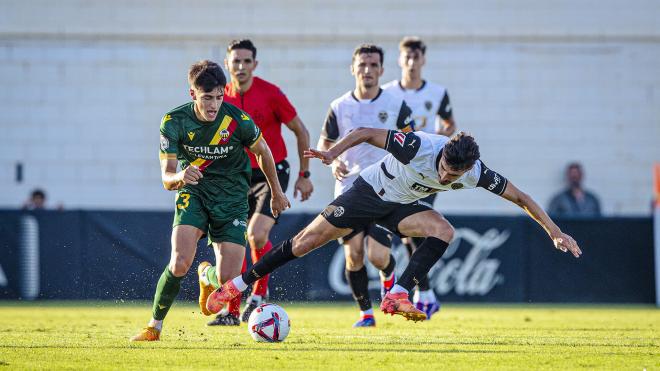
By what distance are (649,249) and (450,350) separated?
27.5 ft

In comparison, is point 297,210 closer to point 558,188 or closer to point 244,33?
point 244,33

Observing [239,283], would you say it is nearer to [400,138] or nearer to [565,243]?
[400,138]

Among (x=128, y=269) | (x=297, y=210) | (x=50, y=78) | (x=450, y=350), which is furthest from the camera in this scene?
(x=50, y=78)

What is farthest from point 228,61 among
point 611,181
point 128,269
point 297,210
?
point 611,181

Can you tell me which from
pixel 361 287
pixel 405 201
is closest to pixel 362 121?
pixel 361 287

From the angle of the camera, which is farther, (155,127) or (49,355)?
(155,127)

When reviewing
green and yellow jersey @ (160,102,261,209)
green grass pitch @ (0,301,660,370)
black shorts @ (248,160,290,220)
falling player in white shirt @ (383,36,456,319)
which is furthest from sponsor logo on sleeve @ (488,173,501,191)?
falling player in white shirt @ (383,36,456,319)

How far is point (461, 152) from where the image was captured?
6.96 meters

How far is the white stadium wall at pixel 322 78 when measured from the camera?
16.9 m

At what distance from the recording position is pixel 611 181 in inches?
671

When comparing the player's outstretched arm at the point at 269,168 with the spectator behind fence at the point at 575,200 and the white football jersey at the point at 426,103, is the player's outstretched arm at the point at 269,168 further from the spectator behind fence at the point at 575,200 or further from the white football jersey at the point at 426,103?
the spectator behind fence at the point at 575,200

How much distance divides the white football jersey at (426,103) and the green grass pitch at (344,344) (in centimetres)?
188

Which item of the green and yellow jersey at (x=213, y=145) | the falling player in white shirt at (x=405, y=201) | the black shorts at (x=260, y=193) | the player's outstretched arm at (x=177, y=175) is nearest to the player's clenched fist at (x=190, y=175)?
the player's outstretched arm at (x=177, y=175)

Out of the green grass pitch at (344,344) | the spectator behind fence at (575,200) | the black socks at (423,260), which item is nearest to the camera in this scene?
the green grass pitch at (344,344)
